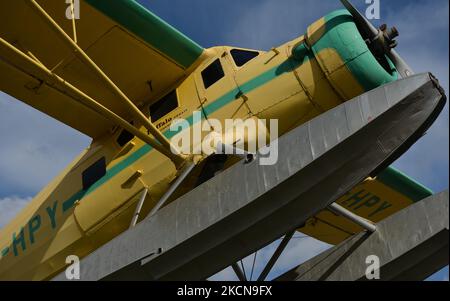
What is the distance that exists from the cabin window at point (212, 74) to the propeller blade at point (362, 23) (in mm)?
1473

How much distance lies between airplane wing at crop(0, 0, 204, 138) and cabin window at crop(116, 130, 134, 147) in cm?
25

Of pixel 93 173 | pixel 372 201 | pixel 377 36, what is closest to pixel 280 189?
Answer: pixel 377 36

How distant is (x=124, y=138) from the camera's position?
24.5 feet

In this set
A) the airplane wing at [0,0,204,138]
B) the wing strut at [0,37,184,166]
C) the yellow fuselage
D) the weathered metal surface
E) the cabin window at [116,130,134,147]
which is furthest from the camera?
the cabin window at [116,130,134,147]

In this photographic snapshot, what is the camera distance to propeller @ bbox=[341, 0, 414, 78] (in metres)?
6.01

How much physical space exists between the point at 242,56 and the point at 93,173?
219 cm

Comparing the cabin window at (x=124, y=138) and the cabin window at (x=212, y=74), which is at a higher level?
the cabin window at (x=212, y=74)

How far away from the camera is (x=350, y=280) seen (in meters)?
6.36

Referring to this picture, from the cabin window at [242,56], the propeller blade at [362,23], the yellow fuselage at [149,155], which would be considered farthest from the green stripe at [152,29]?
the propeller blade at [362,23]

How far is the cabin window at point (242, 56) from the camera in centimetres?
674

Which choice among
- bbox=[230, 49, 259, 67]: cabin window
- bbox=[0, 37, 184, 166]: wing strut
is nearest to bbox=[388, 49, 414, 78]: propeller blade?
bbox=[230, 49, 259, 67]: cabin window

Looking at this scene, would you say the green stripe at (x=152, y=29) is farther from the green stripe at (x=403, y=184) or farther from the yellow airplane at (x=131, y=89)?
the green stripe at (x=403, y=184)

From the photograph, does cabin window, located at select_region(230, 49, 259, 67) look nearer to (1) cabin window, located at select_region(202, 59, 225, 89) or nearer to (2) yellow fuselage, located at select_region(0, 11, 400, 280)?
(2) yellow fuselage, located at select_region(0, 11, 400, 280)
